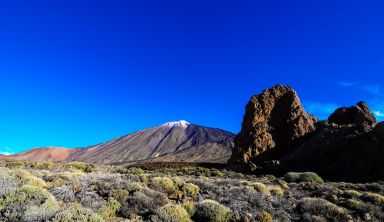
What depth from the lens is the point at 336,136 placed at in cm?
4197

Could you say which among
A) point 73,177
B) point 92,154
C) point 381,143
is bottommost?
point 73,177

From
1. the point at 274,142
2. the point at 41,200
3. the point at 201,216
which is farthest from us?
the point at 274,142

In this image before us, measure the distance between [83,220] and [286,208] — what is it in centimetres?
787

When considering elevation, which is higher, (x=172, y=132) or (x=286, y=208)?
(x=172, y=132)

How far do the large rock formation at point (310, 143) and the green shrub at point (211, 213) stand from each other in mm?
23655

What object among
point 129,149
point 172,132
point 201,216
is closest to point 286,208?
point 201,216

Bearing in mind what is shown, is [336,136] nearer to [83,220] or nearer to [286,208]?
[286,208]

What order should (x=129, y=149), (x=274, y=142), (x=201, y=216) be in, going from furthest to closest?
(x=129, y=149) < (x=274, y=142) < (x=201, y=216)

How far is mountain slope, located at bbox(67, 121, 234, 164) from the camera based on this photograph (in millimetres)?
139000

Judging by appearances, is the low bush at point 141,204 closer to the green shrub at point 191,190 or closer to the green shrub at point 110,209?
the green shrub at point 110,209

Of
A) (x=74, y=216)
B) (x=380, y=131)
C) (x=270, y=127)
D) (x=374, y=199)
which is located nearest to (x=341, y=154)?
(x=380, y=131)

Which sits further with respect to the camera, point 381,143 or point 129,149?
point 129,149

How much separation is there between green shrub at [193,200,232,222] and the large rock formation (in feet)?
77.6

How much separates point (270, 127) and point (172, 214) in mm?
38140
